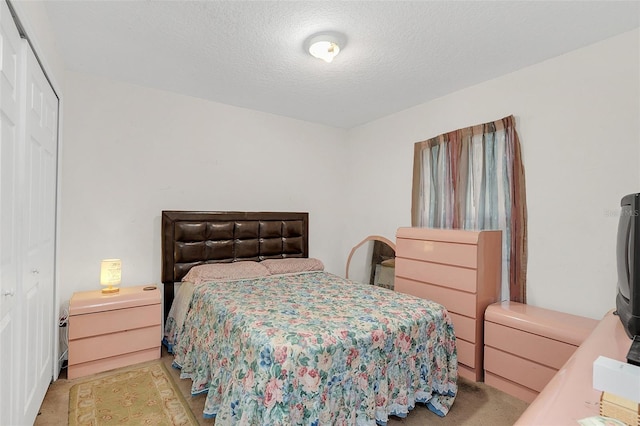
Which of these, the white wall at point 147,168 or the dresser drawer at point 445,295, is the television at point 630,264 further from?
the white wall at point 147,168

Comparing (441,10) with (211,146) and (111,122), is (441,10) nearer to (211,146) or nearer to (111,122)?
(211,146)

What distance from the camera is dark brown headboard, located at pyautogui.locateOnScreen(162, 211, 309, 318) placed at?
304cm

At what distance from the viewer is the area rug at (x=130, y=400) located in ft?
6.33

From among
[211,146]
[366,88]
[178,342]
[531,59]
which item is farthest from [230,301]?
[531,59]

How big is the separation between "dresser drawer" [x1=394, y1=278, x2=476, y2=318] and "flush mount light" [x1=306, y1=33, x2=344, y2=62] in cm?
205

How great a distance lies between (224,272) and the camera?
2.92 metres

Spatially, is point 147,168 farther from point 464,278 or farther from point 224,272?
point 464,278

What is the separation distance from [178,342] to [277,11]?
258cm

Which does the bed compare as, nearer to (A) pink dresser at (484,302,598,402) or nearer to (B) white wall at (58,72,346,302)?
(B) white wall at (58,72,346,302)

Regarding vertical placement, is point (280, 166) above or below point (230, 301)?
above

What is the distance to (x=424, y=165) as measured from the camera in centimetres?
334

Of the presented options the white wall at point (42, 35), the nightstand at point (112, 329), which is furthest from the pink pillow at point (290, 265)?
the white wall at point (42, 35)

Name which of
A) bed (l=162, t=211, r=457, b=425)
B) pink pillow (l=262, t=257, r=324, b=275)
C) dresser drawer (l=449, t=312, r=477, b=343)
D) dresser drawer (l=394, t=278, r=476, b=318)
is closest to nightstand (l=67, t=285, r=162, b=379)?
bed (l=162, t=211, r=457, b=425)

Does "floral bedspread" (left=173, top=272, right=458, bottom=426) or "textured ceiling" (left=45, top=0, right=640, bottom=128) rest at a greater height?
"textured ceiling" (left=45, top=0, right=640, bottom=128)
